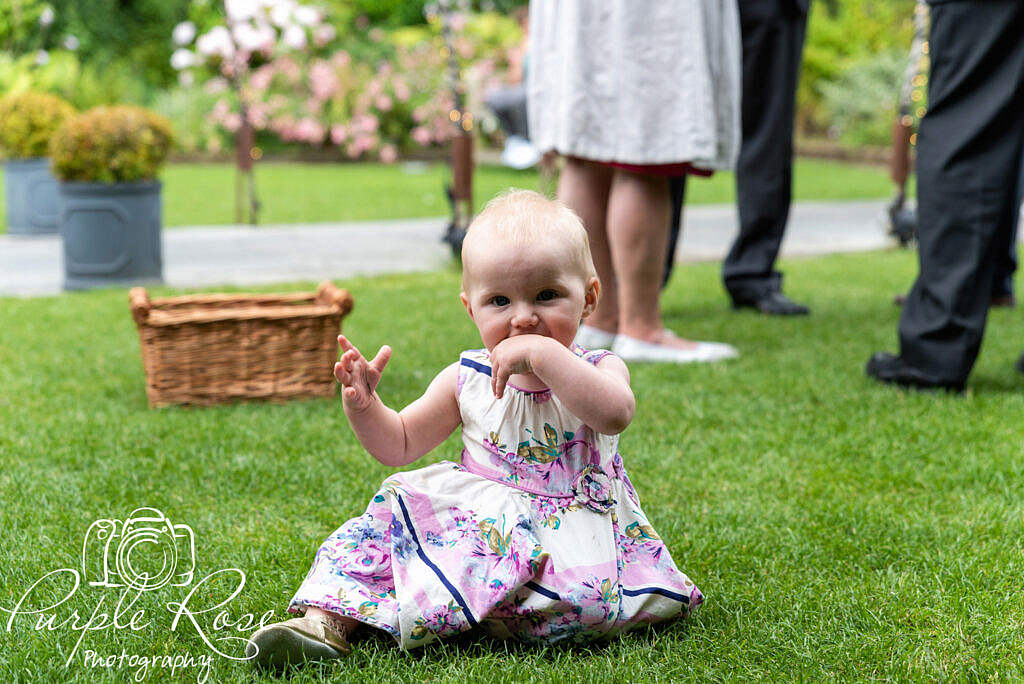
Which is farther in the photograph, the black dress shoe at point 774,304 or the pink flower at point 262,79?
the pink flower at point 262,79

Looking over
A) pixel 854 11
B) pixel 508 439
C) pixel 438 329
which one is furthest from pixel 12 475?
pixel 854 11

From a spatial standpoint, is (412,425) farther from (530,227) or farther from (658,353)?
(658,353)

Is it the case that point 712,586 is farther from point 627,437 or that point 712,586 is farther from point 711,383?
point 711,383

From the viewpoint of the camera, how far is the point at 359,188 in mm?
10789

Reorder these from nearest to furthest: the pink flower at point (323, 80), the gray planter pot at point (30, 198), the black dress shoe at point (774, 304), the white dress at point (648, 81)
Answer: the white dress at point (648, 81) < the black dress shoe at point (774, 304) < the gray planter pot at point (30, 198) < the pink flower at point (323, 80)

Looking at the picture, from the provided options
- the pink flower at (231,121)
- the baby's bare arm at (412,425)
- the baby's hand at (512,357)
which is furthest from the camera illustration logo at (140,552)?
the pink flower at (231,121)

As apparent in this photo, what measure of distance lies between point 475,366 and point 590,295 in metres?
0.21

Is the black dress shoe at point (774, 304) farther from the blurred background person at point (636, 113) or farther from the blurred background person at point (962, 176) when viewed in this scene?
the blurred background person at point (962, 176)

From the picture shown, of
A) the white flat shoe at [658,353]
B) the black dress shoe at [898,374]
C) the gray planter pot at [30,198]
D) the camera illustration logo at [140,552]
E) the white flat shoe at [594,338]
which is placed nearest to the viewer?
the camera illustration logo at [140,552]

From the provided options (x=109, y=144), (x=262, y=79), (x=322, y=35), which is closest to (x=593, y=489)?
(x=109, y=144)

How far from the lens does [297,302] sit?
3078mm

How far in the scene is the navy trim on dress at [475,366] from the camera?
161cm

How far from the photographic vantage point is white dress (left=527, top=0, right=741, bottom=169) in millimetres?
3066

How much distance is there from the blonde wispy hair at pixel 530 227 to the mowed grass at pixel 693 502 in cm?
58
